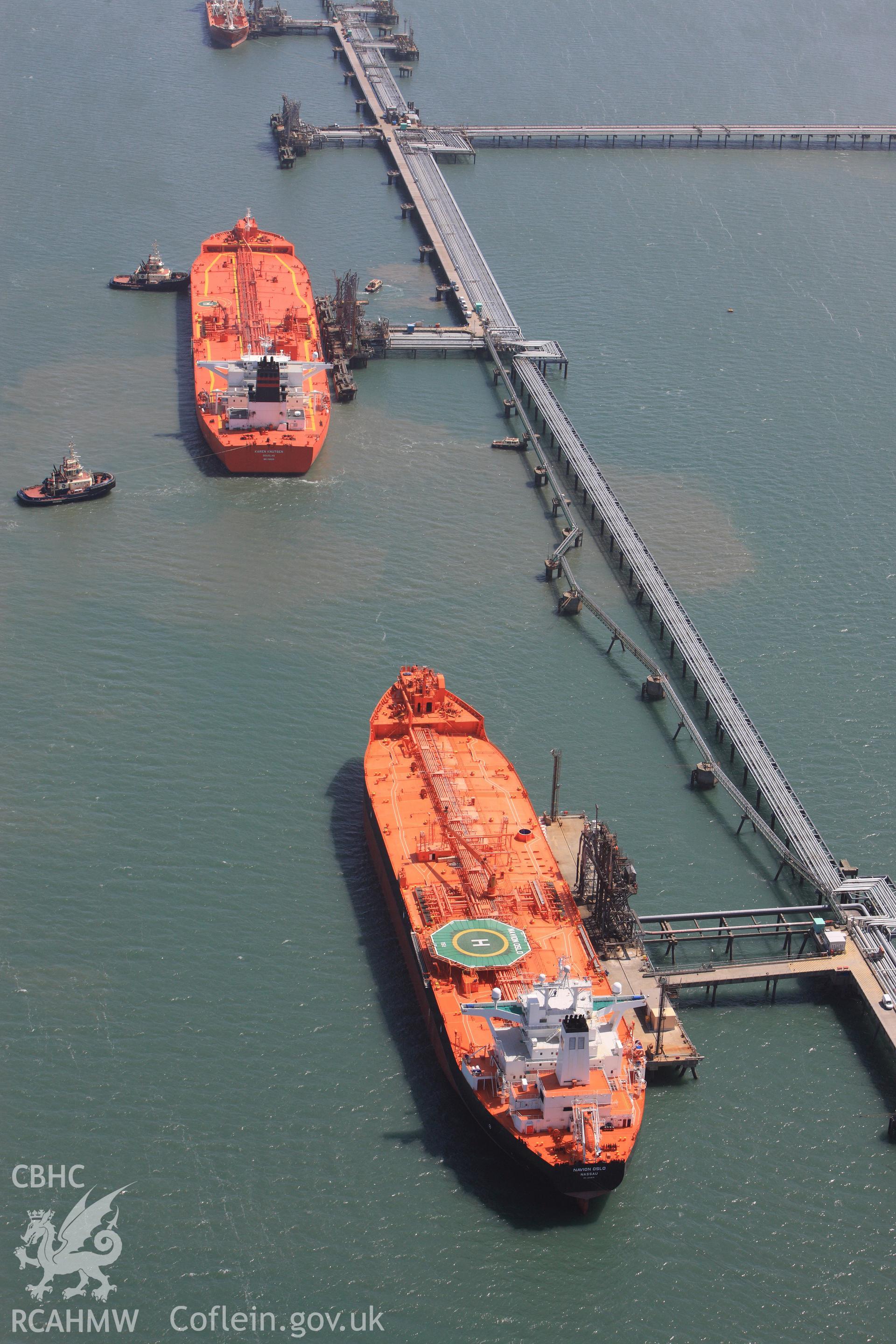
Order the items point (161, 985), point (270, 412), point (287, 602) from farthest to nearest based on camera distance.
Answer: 1. point (270, 412)
2. point (287, 602)
3. point (161, 985)

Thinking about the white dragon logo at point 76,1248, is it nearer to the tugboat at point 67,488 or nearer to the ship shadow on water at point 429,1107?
the ship shadow on water at point 429,1107

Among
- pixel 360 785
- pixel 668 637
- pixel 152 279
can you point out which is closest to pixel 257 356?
pixel 152 279

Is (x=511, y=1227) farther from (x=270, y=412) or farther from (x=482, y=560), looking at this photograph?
(x=270, y=412)

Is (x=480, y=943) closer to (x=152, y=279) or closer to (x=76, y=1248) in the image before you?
(x=76, y=1248)

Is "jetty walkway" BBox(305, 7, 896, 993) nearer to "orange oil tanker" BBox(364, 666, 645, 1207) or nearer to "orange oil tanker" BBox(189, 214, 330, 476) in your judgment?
"orange oil tanker" BBox(189, 214, 330, 476)

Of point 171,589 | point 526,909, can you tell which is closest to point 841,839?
point 526,909

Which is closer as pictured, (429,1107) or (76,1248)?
(76,1248)

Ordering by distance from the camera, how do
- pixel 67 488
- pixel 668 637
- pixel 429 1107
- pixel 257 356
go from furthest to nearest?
pixel 257 356 < pixel 67 488 < pixel 668 637 < pixel 429 1107
